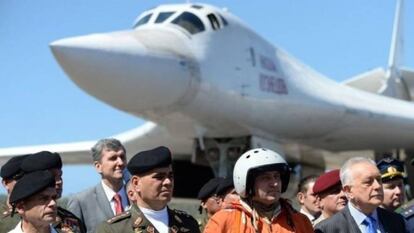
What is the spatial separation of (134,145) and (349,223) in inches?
627

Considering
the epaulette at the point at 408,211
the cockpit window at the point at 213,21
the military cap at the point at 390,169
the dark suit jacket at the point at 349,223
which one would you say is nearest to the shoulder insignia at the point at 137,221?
the dark suit jacket at the point at 349,223

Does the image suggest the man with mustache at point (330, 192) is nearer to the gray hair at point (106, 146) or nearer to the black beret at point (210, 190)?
the black beret at point (210, 190)

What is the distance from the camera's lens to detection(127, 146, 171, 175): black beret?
14.0 feet

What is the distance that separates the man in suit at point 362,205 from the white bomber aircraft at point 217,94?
26.4ft

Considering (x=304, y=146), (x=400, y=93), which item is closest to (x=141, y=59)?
(x=304, y=146)

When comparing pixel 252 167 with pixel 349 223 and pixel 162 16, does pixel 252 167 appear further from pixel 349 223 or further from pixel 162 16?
Result: pixel 162 16

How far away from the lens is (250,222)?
402 centimetres

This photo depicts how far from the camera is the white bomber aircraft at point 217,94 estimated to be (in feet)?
41.5

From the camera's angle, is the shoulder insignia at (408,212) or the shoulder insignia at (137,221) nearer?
the shoulder insignia at (137,221)

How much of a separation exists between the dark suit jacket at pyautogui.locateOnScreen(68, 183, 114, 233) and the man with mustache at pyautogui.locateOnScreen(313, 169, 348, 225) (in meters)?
1.64

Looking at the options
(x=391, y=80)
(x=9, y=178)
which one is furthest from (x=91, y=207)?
(x=391, y=80)

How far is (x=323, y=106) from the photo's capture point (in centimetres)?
1767

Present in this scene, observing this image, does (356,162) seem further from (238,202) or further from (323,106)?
(323,106)

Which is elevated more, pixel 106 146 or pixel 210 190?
pixel 106 146
